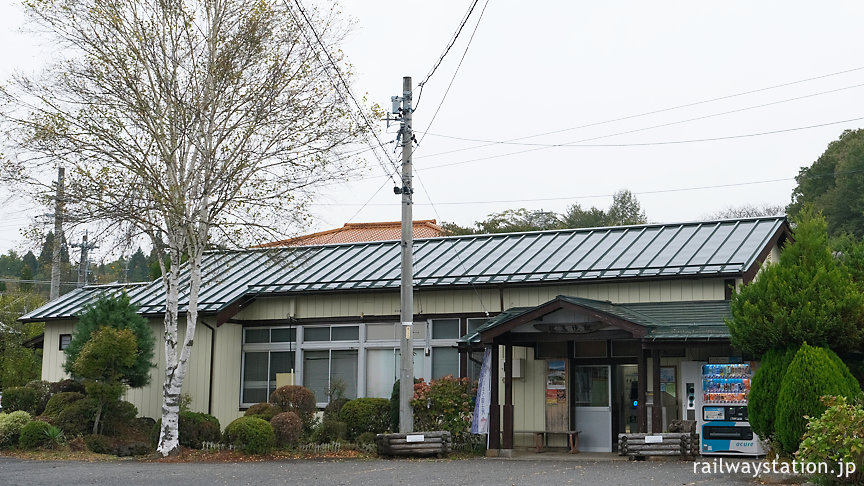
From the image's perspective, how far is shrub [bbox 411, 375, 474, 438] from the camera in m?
19.7

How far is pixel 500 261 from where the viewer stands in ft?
77.3

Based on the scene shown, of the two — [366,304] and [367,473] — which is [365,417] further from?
[367,473]

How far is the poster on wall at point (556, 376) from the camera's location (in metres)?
20.9

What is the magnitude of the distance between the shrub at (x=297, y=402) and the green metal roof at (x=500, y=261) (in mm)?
2926

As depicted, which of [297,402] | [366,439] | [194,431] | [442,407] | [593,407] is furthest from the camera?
[297,402]

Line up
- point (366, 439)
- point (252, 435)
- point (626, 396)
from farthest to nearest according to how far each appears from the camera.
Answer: point (626, 396) → point (366, 439) → point (252, 435)

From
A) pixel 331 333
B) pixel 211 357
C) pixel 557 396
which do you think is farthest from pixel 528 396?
pixel 211 357

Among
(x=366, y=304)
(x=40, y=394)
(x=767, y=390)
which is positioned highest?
(x=366, y=304)

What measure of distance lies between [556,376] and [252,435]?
6.76 m

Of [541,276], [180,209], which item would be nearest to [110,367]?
[180,209]

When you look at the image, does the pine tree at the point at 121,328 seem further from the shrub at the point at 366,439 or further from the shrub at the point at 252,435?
the shrub at the point at 366,439

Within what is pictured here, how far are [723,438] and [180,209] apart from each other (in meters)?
11.5

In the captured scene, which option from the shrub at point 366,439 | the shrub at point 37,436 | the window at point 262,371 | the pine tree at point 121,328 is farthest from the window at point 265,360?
the shrub at point 37,436

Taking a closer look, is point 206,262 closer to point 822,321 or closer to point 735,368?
point 735,368
